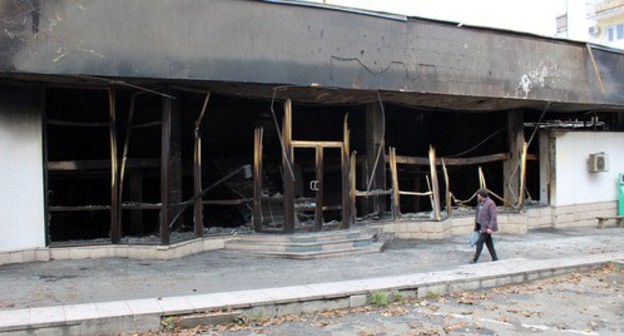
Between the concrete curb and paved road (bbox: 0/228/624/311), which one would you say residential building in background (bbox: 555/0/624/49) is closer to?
paved road (bbox: 0/228/624/311)

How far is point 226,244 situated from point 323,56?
4578mm

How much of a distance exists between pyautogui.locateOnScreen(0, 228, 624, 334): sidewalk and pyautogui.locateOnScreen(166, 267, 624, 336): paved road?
1.01 feet

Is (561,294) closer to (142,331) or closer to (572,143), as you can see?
(142,331)

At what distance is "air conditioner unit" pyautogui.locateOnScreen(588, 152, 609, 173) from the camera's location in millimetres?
16156

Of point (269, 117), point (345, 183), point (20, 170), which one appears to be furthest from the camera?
point (269, 117)

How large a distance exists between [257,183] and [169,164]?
2.14 metres

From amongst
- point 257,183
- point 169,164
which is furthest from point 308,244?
point 169,164

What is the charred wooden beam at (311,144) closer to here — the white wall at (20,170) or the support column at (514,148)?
the white wall at (20,170)

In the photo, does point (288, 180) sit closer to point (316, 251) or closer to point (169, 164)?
point (316, 251)

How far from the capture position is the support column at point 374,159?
42.3 feet

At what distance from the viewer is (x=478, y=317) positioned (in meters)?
6.71

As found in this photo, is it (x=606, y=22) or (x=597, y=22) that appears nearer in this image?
(x=606, y=22)

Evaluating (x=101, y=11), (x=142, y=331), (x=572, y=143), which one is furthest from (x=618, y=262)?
(x=101, y=11)

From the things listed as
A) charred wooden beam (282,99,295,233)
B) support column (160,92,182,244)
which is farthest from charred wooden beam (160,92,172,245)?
charred wooden beam (282,99,295,233)
